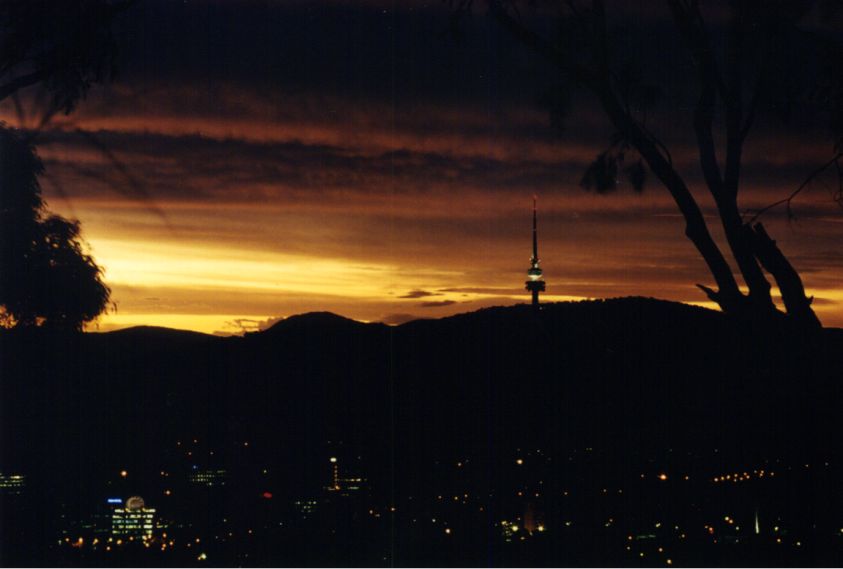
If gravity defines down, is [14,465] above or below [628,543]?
above

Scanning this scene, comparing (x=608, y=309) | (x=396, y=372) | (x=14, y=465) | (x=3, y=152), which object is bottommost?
(x=14, y=465)

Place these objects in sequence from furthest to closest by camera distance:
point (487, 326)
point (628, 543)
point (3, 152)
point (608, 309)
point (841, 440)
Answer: point (487, 326)
point (608, 309)
point (3, 152)
point (628, 543)
point (841, 440)

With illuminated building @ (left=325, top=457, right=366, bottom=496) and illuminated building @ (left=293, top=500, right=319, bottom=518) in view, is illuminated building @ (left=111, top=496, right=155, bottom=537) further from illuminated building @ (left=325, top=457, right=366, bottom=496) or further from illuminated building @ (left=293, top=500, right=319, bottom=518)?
illuminated building @ (left=325, top=457, right=366, bottom=496)

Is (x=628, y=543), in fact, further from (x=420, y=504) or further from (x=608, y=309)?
(x=608, y=309)

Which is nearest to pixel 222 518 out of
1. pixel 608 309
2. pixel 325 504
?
pixel 325 504

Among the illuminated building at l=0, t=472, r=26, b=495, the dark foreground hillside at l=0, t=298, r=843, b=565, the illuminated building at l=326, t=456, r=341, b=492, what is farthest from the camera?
the illuminated building at l=326, t=456, r=341, b=492

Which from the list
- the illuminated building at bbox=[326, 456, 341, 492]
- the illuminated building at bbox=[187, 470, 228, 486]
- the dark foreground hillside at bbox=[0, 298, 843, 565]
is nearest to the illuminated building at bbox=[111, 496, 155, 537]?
the dark foreground hillside at bbox=[0, 298, 843, 565]
